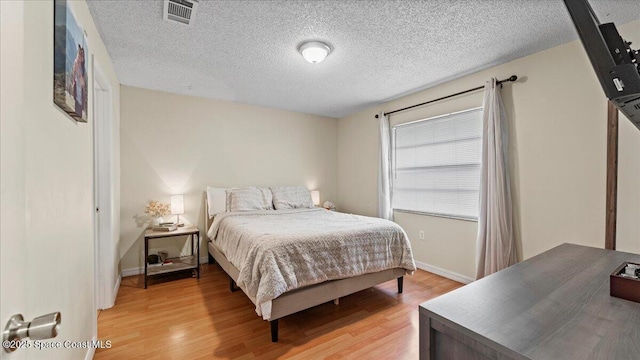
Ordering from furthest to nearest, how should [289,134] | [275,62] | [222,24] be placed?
1. [289,134]
2. [275,62]
3. [222,24]

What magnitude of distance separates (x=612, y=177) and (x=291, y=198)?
11.2 ft

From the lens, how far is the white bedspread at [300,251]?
193cm

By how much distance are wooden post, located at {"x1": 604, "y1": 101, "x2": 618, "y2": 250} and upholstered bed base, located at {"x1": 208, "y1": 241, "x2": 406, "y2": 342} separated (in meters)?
1.66

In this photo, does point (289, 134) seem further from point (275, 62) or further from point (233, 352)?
point (233, 352)

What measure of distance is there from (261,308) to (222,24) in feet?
7.06

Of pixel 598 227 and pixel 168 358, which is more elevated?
pixel 598 227

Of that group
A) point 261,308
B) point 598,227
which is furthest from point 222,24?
point 598,227

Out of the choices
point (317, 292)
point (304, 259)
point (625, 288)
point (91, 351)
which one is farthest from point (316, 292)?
point (625, 288)

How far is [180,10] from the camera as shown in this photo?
185 centimetres

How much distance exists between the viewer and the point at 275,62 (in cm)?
267

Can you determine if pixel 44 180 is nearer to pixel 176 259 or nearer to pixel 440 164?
pixel 176 259

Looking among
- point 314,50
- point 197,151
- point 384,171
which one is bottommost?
point 384,171

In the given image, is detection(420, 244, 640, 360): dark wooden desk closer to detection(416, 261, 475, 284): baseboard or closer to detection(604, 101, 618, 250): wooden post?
detection(604, 101, 618, 250): wooden post

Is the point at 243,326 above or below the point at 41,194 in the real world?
below
